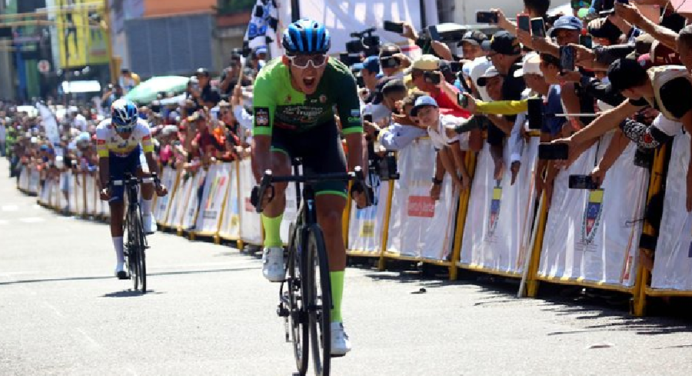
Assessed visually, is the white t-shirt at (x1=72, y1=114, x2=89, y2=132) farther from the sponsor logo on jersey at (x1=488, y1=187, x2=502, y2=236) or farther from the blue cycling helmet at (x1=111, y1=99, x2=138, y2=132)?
the sponsor logo on jersey at (x1=488, y1=187, x2=502, y2=236)

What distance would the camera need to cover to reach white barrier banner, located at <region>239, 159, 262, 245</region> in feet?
75.0

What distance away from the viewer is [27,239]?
31031 millimetres

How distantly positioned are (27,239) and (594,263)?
20.6m

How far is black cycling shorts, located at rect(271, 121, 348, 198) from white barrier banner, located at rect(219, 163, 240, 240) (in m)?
14.7

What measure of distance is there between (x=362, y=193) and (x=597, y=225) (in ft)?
13.3

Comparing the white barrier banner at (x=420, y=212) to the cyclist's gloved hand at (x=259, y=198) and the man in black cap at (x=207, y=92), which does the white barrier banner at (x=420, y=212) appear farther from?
the man in black cap at (x=207, y=92)

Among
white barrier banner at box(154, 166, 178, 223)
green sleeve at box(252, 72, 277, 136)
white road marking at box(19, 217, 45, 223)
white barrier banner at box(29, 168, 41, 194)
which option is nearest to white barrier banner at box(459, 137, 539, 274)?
green sleeve at box(252, 72, 277, 136)

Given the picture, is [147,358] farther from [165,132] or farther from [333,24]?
[165,132]

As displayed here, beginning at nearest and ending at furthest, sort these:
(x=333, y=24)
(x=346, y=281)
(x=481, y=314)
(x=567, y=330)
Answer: (x=567, y=330)
(x=481, y=314)
(x=346, y=281)
(x=333, y=24)

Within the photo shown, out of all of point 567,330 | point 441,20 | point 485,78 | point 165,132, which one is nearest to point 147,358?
point 567,330

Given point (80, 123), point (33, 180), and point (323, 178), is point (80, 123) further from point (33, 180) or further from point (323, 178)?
point (323, 178)

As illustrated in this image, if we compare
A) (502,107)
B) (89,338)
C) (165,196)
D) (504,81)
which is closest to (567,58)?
(502,107)

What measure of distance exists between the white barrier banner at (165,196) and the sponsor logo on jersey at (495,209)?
53.2 ft

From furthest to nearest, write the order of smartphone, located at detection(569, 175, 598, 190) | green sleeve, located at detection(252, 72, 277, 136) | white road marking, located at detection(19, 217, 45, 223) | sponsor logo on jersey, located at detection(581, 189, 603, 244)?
white road marking, located at detection(19, 217, 45, 223) → sponsor logo on jersey, located at detection(581, 189, 603, 244) → smartphone, located at detection(569, 175, 598, 190) → green sleeve, located at detection(252, 72, 277, 136)
